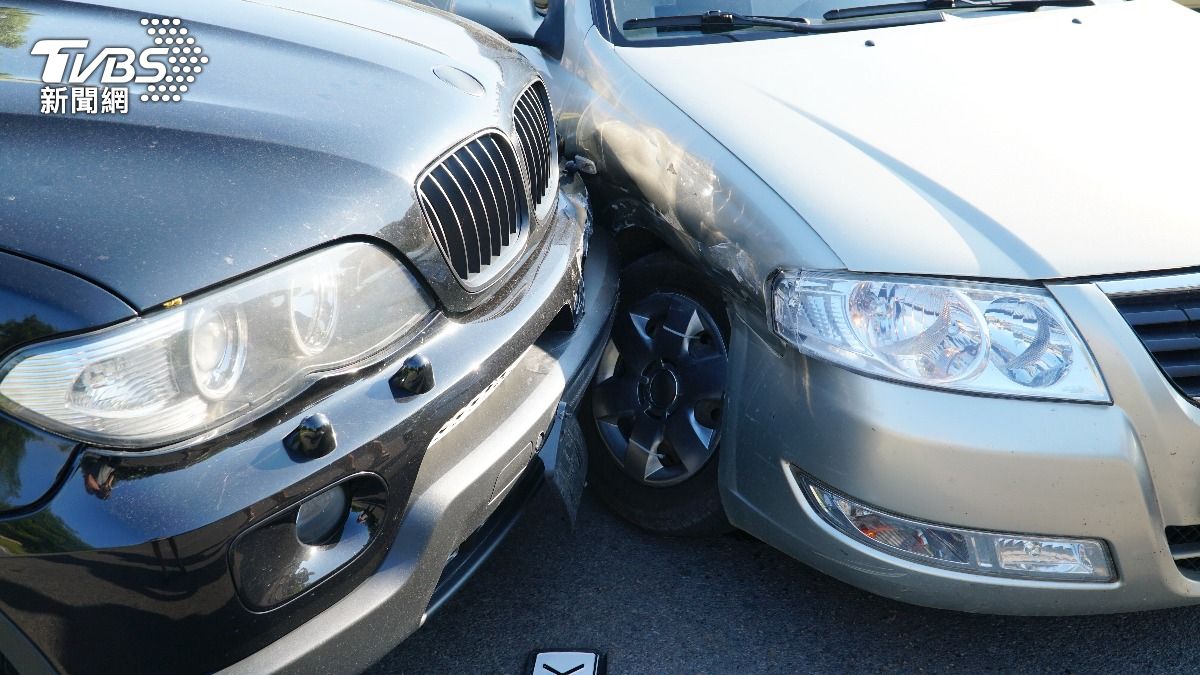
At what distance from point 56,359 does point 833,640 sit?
182 cm

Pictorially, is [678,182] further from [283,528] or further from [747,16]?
[283,528]

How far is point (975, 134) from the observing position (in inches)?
98.8

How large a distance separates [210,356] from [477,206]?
0.75m

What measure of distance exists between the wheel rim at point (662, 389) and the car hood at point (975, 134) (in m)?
0.52

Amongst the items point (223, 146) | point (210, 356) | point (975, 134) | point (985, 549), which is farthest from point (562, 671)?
point (975, 134)

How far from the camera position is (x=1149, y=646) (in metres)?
2.56

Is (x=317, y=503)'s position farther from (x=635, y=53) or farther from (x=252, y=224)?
(x=635, y=53)

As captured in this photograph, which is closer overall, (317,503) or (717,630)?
(317,503)

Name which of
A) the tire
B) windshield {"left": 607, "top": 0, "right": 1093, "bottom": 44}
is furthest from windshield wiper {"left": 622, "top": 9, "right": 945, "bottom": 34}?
the tire

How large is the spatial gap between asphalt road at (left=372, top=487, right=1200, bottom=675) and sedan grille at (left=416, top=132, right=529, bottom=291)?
92cm

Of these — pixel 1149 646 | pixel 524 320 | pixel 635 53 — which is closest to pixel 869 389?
pixel 524 320

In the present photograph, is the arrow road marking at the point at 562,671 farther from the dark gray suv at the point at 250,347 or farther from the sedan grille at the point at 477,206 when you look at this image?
the sedan grille at the point at 477,206

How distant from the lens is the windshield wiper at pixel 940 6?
3.19 m

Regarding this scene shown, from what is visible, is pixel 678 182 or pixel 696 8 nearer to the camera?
pixel 678 182
